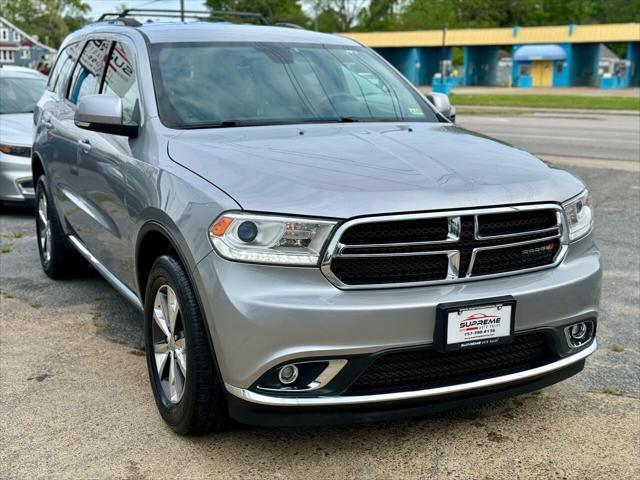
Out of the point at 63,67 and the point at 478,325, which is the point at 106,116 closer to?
the point at 478,325

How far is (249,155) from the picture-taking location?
10.9 feet

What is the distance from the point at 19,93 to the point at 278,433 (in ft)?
26.3

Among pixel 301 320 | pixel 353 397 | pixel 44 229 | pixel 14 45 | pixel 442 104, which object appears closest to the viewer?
pixel 301 320

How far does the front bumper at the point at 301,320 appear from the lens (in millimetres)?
2770

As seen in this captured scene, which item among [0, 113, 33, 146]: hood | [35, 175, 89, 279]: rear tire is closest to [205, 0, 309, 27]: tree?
[0, 113, 33, 146]: hood

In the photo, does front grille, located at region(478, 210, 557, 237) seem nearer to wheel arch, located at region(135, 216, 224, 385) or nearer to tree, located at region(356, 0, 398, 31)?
wheel arch, located at region(135, 216, 224, 385)

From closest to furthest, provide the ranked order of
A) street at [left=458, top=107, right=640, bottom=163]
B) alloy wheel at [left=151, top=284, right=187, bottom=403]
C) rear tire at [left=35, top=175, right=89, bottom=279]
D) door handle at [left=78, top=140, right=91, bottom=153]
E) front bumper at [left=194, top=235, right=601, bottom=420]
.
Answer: front bumper at [left=194, top=235, right=601, bottom=420], alloy wheel at [left=151, top=284, right=187, bottom=403], door handle at [left=78, top=140, right=91, bottom=153], rear tire at [left=35, top=175, right=89, bottom=279], street at [left=458, top=107, right=640, bottom=163]

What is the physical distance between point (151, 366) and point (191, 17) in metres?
3.38

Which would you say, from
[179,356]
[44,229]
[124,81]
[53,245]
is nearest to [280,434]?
[179,356]

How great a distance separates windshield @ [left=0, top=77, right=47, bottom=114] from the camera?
382 inches

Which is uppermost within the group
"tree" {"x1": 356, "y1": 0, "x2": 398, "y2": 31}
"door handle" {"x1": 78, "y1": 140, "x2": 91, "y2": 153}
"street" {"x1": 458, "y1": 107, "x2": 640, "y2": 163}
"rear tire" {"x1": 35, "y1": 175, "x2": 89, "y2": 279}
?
"tree" {"x1": 356, "y1": 0, "x2": 398, "y2": 31}

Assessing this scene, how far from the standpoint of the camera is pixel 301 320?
9.06ft

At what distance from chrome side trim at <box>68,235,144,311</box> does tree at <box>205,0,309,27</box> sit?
87.2 metres

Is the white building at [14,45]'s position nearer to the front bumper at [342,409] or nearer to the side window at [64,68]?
the side window at [64,68]
